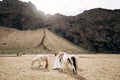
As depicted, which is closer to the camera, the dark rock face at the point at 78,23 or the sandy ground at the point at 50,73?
the sandy ground at the point at 50,73

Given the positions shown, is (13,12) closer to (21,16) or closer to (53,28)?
(21,16)

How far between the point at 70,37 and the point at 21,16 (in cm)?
4125

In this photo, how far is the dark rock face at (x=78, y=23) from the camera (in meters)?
141

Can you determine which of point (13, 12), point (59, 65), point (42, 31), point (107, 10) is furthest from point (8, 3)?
point (59, 65)

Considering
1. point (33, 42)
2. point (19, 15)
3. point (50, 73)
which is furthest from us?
point (19, 15)

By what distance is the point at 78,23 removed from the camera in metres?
149

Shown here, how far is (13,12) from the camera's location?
154m

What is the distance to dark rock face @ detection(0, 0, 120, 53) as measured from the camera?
141m

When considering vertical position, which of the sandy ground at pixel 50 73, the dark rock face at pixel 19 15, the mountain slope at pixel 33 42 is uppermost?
the dark rock face at pixel 19 15

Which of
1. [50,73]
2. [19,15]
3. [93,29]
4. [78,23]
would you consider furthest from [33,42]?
[50,73]

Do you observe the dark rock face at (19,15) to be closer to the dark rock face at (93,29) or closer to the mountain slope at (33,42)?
the dark rock face at (93,29)

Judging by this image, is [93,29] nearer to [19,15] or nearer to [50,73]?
[19,15]

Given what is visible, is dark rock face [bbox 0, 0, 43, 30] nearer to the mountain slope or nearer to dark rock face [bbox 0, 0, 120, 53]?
dark rock face [bbox 0, 0, 120, 53]

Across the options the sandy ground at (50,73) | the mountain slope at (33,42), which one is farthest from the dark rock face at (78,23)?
the sandy ground at (50,73)
